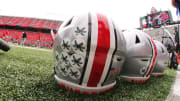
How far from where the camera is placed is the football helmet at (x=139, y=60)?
2057 millimetres

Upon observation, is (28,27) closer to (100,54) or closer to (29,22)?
(29,22)

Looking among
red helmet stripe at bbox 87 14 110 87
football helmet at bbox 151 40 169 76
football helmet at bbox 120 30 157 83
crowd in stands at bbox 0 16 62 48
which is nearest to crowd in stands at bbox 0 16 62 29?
crowd in stands at bbox 0 16 62 48

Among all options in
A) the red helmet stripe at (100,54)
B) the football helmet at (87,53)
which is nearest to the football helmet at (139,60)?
the football helmet at (87,53)

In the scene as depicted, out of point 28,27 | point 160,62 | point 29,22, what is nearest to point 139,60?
point 160,62

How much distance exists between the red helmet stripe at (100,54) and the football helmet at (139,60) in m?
0.92

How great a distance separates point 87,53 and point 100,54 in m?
0.15

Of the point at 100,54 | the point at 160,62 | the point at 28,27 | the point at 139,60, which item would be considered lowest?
the point at 28,27

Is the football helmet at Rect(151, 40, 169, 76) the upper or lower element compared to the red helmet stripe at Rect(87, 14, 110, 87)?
lower

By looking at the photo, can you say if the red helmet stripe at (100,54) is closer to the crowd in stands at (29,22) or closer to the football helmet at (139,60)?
the football helmet at (139,60)

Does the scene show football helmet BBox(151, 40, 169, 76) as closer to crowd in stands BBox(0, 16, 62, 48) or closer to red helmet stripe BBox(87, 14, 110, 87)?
red helmet stripe BBox(87, 14, 110, 87)

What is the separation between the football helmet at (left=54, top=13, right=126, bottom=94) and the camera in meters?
1.28

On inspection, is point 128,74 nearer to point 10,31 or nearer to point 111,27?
point 111,27

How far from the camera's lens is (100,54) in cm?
130

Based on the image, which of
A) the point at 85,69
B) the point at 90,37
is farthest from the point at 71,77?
the point at 90,37
